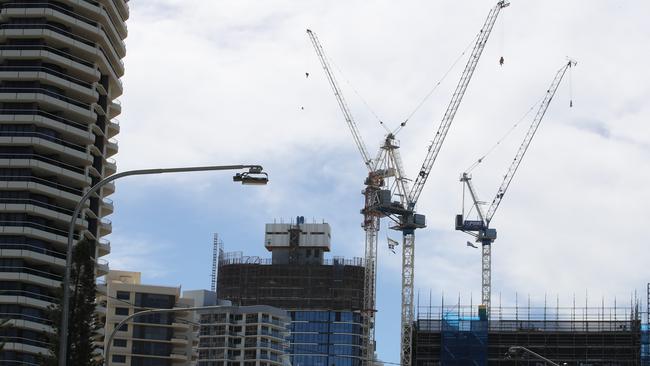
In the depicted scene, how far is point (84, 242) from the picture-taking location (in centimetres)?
8531

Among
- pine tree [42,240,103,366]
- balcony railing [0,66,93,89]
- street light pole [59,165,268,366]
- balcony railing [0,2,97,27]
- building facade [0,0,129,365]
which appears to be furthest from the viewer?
balcony railing [0,2,97,27]

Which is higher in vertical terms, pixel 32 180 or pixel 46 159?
pixel 46 159

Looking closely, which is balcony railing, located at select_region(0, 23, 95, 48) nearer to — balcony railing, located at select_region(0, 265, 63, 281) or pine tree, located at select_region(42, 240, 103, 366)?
balcony railing, located at select_region(0, 265, 63, 281)

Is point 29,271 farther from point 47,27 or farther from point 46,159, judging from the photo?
point 47,27

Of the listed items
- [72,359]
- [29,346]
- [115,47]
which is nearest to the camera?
[72,359]

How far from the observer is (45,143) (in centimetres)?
14188

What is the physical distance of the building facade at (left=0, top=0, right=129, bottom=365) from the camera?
454ft

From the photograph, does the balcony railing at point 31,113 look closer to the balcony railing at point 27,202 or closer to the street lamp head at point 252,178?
the balcony railing at point 27,202

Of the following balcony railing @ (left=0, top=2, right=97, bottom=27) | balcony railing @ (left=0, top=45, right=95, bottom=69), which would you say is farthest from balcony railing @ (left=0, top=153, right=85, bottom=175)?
balcony railing @ (left=0, top=2, right=97, bottom=27)

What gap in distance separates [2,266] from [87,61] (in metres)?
25.6

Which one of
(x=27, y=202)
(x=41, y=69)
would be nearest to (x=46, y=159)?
(x=27, y=202)

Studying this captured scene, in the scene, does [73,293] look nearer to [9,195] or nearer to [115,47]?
[9,195]

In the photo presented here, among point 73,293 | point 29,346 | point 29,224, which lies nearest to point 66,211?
point 29,224

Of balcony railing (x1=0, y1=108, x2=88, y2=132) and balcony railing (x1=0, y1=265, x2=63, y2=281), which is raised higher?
balcony railing (x1=0, y1=108, x2=88, y2=132)
